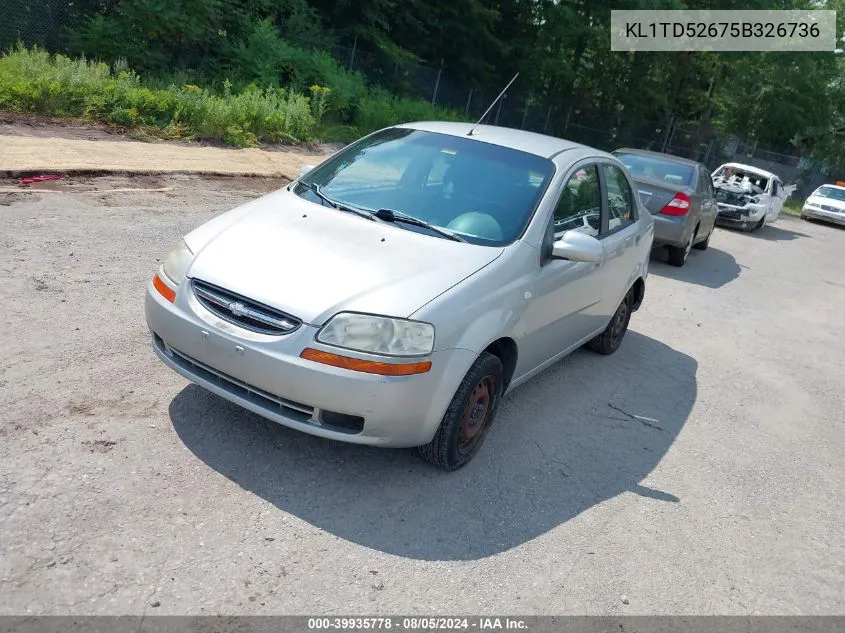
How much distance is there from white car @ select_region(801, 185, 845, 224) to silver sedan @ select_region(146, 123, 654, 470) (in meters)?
24.3

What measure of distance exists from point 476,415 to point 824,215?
26.0m

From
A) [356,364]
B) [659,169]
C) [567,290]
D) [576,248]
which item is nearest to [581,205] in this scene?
[567,290]

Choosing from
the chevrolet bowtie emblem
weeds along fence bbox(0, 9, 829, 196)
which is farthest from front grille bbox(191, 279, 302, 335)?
weeds along fence bbox(0, 9, 829, 196)

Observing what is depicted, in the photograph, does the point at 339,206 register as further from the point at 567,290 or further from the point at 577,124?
the point at 577,124

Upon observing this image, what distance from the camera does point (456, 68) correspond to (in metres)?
26.5

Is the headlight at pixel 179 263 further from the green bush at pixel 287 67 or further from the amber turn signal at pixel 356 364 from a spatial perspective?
the green bush at pixel 287 67

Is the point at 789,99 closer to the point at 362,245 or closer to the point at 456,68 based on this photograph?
the point at 456,68

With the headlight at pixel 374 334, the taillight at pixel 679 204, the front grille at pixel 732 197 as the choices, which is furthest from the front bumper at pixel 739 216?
the headlight at pixel 374 334

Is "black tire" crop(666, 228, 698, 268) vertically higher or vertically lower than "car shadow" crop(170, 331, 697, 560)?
higher

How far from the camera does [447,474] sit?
4.26 metres

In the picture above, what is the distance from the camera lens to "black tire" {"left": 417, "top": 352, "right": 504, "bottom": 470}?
4012 millimetres

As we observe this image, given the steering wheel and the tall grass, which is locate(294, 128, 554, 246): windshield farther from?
the tall grass

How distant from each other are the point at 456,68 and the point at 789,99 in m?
18.7

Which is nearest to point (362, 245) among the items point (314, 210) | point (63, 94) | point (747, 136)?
point (314, 210)
